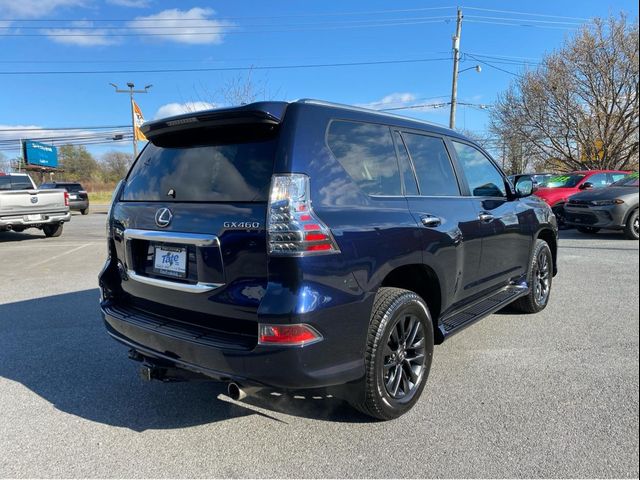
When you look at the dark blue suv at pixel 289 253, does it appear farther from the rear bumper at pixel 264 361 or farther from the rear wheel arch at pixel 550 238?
the rear wheel arch at pixel 550 238

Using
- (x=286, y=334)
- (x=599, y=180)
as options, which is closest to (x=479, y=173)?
(x=286, y=334)

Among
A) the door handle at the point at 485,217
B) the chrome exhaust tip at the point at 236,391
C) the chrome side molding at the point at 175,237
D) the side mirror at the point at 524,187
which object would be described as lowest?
the chrome exhaust tip at the point at 236,391

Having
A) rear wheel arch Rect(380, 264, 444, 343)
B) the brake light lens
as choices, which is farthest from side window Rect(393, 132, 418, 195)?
the brake light lens

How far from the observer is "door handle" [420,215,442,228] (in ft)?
10.2

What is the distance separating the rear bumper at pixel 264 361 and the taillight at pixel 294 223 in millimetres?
488

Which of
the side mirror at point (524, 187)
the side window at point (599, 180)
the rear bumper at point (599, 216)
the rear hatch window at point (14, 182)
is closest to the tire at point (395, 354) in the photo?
the side mirror at point (524, 187)

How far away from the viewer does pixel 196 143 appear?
2928mm

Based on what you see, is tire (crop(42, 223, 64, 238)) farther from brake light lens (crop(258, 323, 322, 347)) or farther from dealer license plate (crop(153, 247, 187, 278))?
brake light lens (crop(258, 323, 322, 347))

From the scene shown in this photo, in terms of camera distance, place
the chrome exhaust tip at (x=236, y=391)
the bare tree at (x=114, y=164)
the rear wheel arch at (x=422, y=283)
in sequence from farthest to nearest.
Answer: the bare tree at (x=114, y=164), the rear wheel arch at (x=422, y=283), the chrome exhaust tip at (x=236, y=391)

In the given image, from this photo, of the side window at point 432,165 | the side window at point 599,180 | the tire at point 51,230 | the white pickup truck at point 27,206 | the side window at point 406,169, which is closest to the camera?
the side window at point 406,169

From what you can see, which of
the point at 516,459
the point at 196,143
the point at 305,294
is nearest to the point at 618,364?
the point at 516,459

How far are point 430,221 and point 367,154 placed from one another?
656 millimetres

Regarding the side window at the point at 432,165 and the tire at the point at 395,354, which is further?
the side window at the point at 432,165

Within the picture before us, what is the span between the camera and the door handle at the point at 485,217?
3888mm
